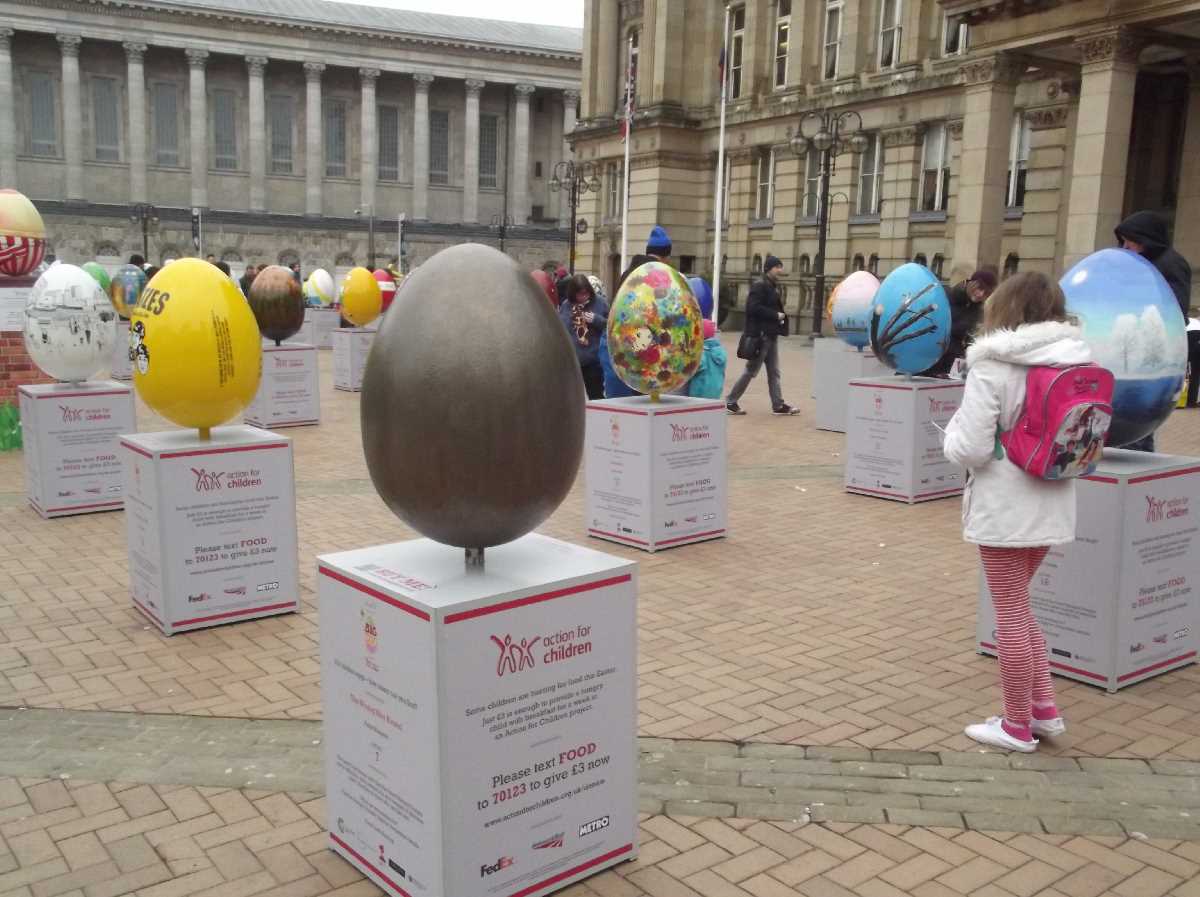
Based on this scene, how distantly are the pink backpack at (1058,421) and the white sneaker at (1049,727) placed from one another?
1.13 meters

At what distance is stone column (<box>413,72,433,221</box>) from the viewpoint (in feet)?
248

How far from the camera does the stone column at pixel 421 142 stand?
75.6m

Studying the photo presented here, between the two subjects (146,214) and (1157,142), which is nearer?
(1157,142)

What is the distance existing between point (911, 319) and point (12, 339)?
981cm

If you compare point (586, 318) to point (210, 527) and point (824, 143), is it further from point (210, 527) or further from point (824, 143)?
point (824, 143)

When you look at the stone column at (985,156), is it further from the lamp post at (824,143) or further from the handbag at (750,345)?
the handbag at (750,345)

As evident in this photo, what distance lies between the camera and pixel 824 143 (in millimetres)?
27766

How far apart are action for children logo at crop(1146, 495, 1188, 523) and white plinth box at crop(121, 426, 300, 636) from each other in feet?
15.7

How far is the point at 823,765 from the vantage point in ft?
15.2

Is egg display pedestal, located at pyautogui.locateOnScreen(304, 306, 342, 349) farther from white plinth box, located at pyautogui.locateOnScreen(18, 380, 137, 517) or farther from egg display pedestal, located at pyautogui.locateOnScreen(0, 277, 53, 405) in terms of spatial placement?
white plinth box, located at pyautogui.locateOnScreen(18, 380, 137, 517)

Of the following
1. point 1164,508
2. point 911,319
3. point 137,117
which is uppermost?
point 137,117

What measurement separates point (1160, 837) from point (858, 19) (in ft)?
111

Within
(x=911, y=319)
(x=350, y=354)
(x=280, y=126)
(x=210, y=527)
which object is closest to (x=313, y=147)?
(x=280, y=126)

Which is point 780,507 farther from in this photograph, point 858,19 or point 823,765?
point 858,19
